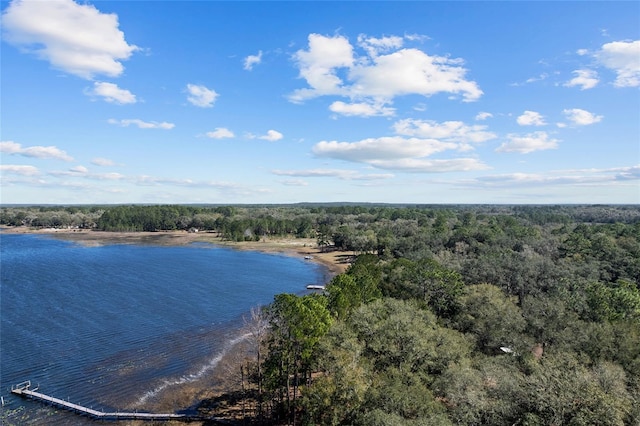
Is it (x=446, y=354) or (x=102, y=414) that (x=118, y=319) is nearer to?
(x=102, y=414)

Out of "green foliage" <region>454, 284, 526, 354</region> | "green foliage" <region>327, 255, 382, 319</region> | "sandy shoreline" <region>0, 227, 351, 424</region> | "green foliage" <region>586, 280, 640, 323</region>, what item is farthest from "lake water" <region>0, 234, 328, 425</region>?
"green foliage" <region>586, 280, 640, 323</region>

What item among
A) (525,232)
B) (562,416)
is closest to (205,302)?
(562,416)

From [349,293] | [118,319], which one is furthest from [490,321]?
[118,319]

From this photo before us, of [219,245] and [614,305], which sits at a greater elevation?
[614,305]

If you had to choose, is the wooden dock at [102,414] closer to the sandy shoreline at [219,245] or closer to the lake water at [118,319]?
the lake water at [118,319]

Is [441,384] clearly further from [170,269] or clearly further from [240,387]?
[170,269]
